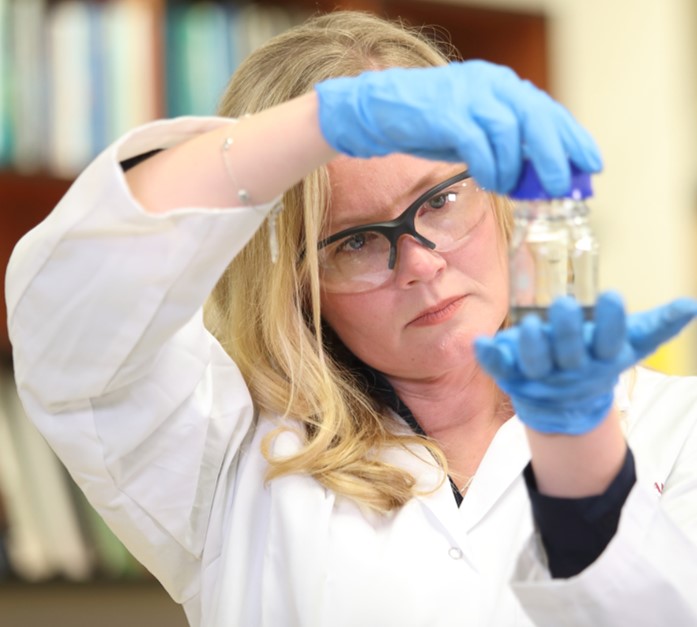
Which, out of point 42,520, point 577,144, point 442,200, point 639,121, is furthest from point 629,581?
point 639,121

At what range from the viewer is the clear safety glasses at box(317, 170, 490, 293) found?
1462mm

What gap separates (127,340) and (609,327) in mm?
533

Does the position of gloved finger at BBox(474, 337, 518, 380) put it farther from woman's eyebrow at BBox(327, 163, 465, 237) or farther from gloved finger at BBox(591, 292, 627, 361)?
woman's eyebrow at BBox(327, 163, 465, 237)

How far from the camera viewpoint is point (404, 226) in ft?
4.76

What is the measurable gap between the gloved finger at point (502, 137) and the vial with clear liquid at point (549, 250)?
17 mm

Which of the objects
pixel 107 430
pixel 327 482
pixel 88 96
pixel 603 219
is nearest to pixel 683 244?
pixel 603 219

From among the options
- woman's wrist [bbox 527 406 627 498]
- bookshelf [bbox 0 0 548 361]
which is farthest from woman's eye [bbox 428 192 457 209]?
bookshelf [bbox 0 0 548 361]

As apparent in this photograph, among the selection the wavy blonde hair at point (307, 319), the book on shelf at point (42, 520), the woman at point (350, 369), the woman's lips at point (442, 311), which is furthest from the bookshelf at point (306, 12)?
the woman's lips at point (442, 311)

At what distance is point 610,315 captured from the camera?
98 cm

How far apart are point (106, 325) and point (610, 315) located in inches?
21.8

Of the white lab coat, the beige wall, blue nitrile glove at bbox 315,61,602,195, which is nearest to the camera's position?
blue nitrile glove at bbox 315,61,602,195

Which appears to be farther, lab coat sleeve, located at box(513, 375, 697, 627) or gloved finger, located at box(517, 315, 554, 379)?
lab coat sleeve, located at box(513, 375, 697, 627)

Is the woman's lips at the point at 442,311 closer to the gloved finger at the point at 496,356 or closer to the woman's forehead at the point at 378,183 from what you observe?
the woman's forehead at the point at 378,183

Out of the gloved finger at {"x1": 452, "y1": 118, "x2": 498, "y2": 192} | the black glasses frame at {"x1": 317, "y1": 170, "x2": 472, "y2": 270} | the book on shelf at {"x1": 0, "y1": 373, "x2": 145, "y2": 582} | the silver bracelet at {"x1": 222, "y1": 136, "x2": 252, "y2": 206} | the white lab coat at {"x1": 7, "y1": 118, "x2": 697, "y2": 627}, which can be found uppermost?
the gloved finger at {"x1": 452, "y1": 118, "x2": 498, "y2": 192}
